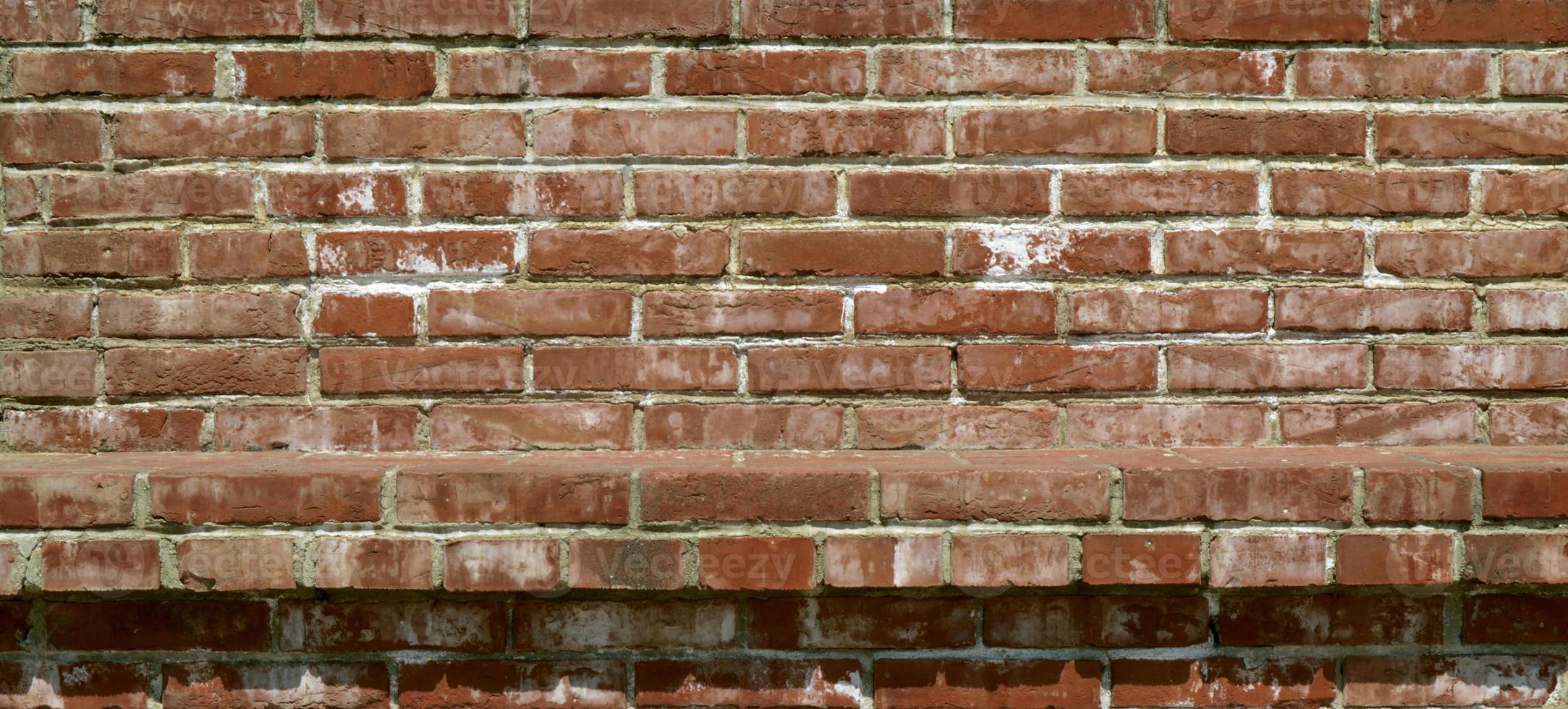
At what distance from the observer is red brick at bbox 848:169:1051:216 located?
1.77 meters

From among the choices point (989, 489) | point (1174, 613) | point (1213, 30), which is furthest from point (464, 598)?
point (1213, 30)

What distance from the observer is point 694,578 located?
1619mm

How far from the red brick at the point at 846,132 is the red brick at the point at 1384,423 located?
0.75 metres

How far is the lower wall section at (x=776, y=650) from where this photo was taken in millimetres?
1749

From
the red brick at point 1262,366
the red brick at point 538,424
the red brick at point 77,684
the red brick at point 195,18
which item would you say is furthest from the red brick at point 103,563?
the red brick at point 1262,366

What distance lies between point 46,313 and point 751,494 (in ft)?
3.95

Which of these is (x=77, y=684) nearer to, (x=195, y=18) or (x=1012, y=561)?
(x=195, y=18)

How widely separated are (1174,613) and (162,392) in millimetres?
1699

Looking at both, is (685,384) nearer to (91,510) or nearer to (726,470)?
(726,470)

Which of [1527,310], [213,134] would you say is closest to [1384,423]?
[1527,310]

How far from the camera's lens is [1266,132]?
5.86 feet

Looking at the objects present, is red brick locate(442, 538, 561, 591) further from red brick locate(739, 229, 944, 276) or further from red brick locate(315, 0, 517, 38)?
red brick locate(315, 0, 517, 38)

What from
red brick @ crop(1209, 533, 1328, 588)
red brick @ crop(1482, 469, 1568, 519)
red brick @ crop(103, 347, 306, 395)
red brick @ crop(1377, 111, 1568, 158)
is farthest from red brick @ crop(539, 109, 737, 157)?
red brick @ crop(1482, 469, 1568, 519)

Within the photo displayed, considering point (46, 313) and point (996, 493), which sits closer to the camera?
point (996, 493)
